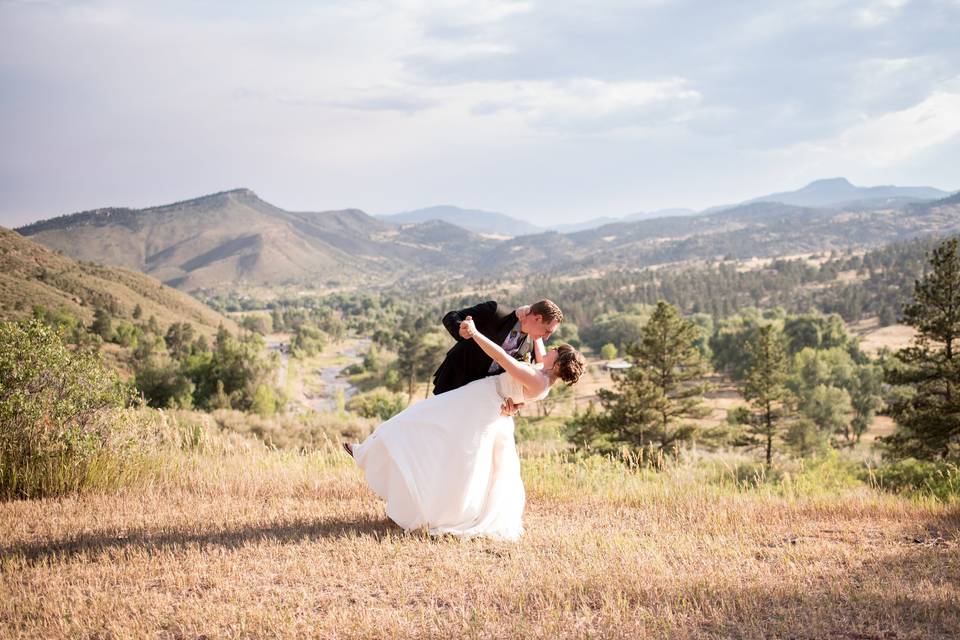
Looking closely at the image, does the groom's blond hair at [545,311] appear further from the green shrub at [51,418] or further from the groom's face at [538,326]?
the green shrub at [51,418]

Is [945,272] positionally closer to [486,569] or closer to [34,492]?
[486,569]

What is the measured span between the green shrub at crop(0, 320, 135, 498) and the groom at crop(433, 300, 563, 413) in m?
4.30

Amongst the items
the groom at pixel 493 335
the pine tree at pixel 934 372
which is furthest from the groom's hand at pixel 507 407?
the pine tree at pixel 934 372

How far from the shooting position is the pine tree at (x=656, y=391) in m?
33.4

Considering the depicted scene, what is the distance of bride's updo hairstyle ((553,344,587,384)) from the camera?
5.62m

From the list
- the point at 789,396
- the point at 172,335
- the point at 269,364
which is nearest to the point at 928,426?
the point at 789,396

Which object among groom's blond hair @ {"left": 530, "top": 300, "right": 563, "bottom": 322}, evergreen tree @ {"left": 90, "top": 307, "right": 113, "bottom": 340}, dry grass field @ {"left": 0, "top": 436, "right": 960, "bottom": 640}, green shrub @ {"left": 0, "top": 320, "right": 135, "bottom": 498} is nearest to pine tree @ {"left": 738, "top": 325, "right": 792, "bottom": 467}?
dry grass field @ {"left": 0, "top": 436, "right": 960, "bottom": 640}

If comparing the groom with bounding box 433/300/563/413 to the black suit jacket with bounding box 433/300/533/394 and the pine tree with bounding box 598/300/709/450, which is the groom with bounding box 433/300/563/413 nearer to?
the black suit jacket with bounding box 433/300/533/394

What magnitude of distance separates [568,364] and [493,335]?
861 millimetres

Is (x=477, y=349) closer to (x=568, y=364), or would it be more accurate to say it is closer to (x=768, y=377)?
(x=568, y=364)

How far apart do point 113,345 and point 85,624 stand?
259 feet

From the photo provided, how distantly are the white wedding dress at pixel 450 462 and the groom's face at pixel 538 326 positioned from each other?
52 centimetres

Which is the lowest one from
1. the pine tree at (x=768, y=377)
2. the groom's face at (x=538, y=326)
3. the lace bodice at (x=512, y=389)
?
the pine tree at (x=768, y=377)

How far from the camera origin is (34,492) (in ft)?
22.5
